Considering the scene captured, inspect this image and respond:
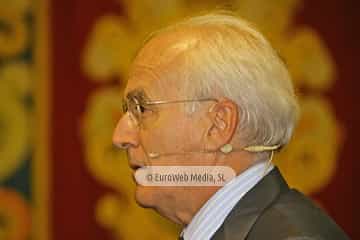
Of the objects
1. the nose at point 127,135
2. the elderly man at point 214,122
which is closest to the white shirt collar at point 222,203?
the elderly man at point 214,122

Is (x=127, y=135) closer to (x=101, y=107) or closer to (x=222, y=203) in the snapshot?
(x=222, y=203)

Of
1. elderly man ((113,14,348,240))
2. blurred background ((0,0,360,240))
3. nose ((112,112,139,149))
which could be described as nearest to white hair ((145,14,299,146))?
elderly man ((113,14,348,240))

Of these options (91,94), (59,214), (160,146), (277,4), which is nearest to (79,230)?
(59,214)

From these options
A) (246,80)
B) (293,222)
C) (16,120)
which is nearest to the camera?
(293,222)

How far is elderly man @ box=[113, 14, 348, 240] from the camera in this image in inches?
58.7

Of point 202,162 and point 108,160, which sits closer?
point 202,162

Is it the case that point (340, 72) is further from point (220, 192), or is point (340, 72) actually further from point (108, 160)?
point (220, 192)

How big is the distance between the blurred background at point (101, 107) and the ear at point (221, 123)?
106 centimetres

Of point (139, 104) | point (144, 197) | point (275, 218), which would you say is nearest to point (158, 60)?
point (139, 104)

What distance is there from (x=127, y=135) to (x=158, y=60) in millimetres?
133

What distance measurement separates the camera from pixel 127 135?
61.8 inches

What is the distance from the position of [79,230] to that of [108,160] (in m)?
0.21

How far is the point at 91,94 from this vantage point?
8.44 ft

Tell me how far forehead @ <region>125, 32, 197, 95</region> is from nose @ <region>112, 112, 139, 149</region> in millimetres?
59
